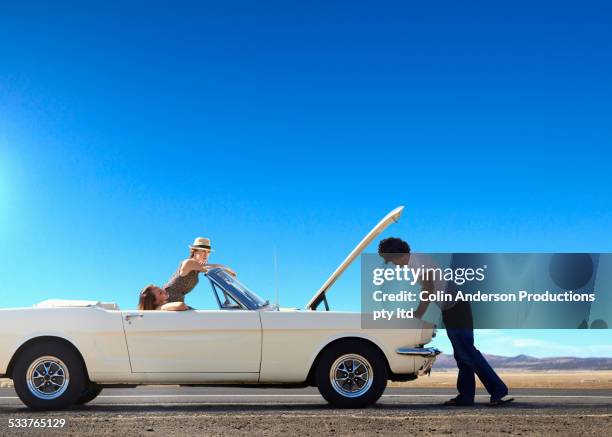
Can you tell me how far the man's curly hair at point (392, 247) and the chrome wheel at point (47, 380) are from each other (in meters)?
4.10

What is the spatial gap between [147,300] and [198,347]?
956 millimetres

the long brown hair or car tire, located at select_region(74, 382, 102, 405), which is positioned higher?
the long brown hair

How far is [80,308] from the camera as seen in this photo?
8.88 metres

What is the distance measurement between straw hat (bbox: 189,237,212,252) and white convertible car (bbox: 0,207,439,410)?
94 centimetres

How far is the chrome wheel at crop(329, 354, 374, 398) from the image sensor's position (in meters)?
8.55

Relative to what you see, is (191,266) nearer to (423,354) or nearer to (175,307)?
(175,307)

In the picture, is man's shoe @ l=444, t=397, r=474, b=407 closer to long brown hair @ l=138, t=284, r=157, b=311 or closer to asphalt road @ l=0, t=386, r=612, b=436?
asphalt road @ l=0, t=386, r=612, b=436

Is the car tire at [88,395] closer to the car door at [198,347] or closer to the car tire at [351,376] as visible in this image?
the car door at [198,347]

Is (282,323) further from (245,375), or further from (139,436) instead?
(139,436)

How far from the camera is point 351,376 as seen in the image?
857 cm

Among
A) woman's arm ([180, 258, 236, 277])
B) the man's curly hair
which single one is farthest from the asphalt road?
the man's curly hair

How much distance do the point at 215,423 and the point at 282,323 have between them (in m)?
1.78

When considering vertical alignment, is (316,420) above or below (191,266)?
below

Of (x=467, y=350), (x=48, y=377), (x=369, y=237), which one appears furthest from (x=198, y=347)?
(x=467, y=350)
